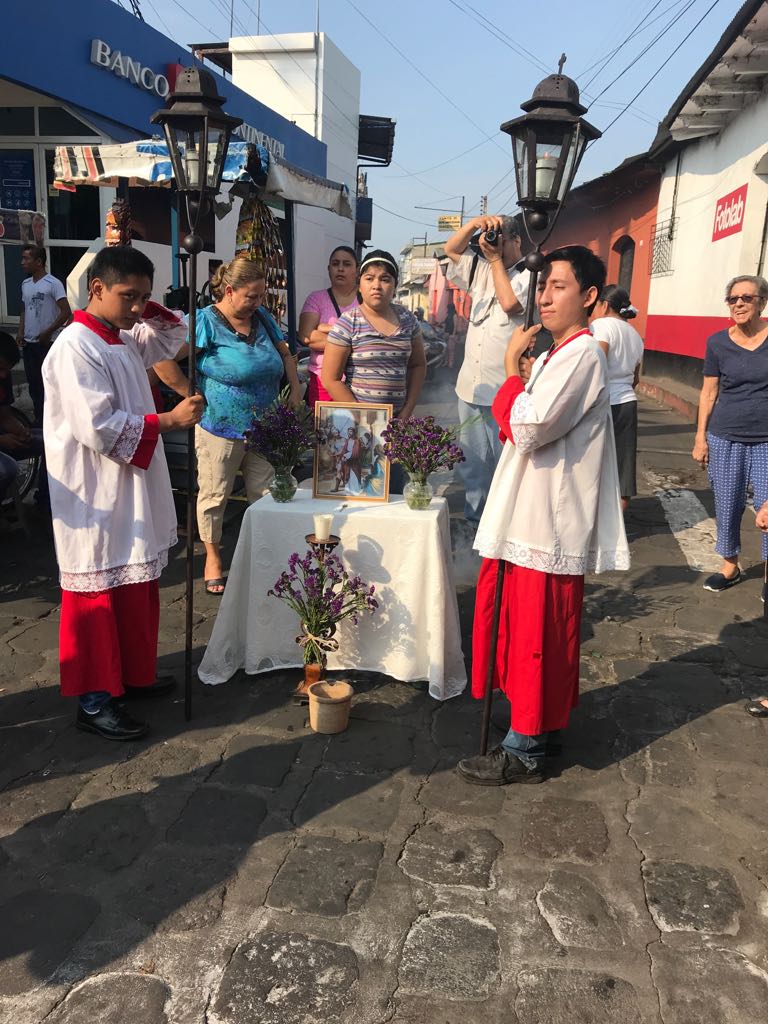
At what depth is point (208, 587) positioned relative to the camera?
16.5 ft

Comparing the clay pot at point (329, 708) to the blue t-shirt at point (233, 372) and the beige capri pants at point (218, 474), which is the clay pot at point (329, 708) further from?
the blue t-shirt at point (233, 372)

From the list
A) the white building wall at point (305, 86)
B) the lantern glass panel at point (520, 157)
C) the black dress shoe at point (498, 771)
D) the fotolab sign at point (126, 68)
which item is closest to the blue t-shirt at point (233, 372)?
the lantern glass panel at point (520, 157)

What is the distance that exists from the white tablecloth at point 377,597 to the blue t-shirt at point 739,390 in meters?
2.32

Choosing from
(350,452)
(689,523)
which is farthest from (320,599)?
(689,523)

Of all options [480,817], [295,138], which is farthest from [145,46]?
[480,817]

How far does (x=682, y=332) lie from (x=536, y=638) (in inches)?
538

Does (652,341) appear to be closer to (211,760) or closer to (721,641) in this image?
(721,641)

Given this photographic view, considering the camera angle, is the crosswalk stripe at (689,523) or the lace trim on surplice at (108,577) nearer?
the lace trim on surplice at (108,577)

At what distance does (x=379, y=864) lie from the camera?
→ 268 cm

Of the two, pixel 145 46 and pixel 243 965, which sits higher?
pixel 145 46

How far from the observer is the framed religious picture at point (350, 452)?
398 centimetres

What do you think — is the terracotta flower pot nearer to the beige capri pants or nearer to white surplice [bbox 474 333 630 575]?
white surplice [bbox 474 333 630 575]

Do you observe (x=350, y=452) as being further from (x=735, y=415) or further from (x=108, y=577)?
(x=735, y=415)

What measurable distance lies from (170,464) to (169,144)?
131 inches
